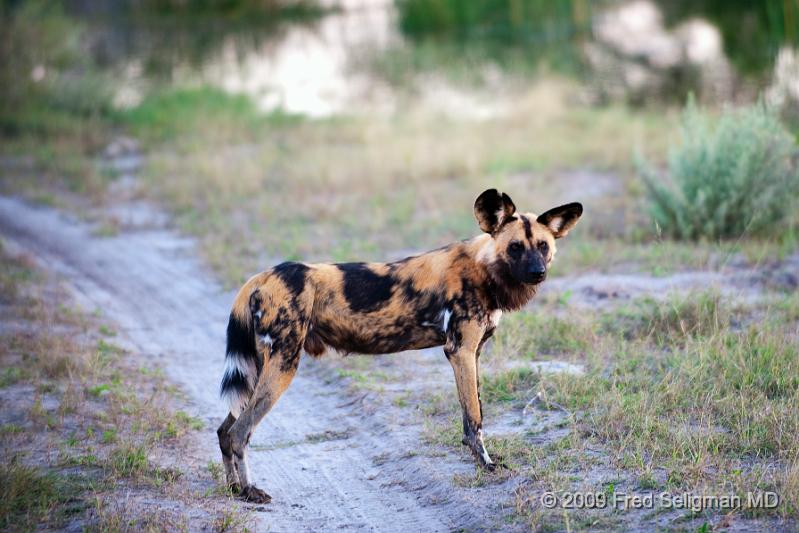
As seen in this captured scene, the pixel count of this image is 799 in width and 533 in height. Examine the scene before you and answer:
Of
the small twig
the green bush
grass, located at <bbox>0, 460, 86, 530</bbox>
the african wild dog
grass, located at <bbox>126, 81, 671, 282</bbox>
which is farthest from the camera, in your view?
grass, located at <bbox>126, 81, 671, 282</bbox>

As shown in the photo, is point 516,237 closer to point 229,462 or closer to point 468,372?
point 468,372

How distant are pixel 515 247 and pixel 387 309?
65 centimetres

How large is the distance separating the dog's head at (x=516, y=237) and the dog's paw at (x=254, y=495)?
1436 millimetres

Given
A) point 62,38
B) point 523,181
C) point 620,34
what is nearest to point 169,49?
point 62,38

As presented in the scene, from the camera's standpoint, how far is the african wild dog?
416cm

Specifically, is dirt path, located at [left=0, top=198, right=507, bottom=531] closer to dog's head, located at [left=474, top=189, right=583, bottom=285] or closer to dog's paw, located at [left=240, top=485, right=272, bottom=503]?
dog's paw, located at [left=240, top=485, right=272, bottom=503]

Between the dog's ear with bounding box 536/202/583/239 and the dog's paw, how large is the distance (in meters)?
1.76

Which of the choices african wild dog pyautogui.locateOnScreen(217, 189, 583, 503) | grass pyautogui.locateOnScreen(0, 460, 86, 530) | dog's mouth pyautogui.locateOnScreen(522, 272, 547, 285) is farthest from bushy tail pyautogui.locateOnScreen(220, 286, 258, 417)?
dog's mouth pyautogui.locateOnScreen(522, 272, 547, 285)

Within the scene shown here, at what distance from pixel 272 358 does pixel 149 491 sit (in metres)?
0.81

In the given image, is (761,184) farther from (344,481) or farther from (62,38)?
(62,38)

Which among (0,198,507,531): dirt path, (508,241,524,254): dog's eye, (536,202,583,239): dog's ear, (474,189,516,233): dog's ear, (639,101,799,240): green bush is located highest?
(474,189,516,233): dog's ear

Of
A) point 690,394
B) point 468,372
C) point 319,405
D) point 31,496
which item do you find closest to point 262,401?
point 468,372

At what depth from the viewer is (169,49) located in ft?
69.9

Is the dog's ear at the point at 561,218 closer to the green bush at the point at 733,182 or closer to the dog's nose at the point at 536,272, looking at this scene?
Result: the dog's nose at the point at 536,272
